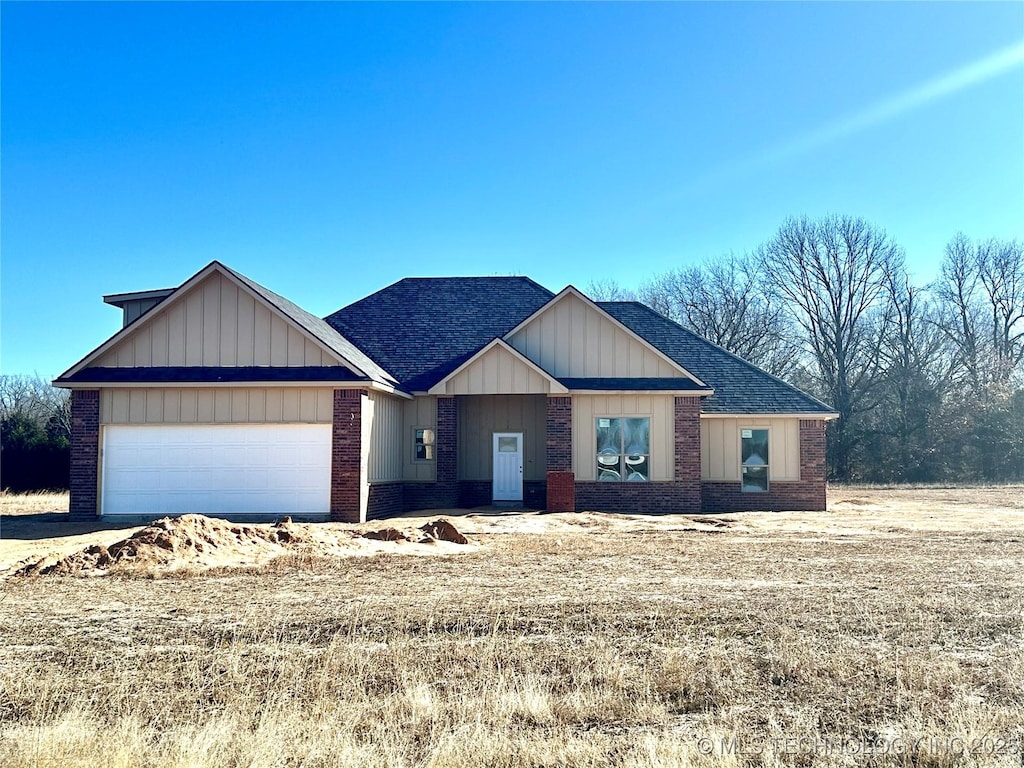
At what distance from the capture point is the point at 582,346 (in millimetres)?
24781

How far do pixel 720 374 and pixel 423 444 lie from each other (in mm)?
8942

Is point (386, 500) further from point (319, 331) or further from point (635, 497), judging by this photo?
point (635, 497)

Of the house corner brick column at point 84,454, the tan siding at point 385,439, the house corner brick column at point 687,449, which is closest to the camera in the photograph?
the house corner brick column at point 84,454

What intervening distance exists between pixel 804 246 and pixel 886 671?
155 feet

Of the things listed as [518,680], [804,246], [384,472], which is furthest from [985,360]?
[518,680]

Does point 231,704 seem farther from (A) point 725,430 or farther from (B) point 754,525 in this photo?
(A) point 725,430

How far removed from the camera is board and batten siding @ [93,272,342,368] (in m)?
21.0

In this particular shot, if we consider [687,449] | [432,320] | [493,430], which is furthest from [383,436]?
[687,449]

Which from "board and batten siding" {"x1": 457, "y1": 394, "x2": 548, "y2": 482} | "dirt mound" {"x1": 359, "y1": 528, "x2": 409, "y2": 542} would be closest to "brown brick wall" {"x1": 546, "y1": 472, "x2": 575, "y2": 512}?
"board and batten siding" {"x1": 457, "y1": 394, "x2": 548, "y2": 482}

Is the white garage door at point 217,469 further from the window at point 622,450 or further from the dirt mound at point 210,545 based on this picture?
the window at point 622,450

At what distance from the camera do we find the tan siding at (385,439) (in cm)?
2219

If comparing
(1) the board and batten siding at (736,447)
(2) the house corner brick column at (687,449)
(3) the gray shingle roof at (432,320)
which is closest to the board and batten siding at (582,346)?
(2) the house corner brick column at (687,449)

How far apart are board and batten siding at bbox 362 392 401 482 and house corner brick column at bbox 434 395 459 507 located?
3.57ft

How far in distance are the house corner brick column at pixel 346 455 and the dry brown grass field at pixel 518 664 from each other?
6.66 meters
